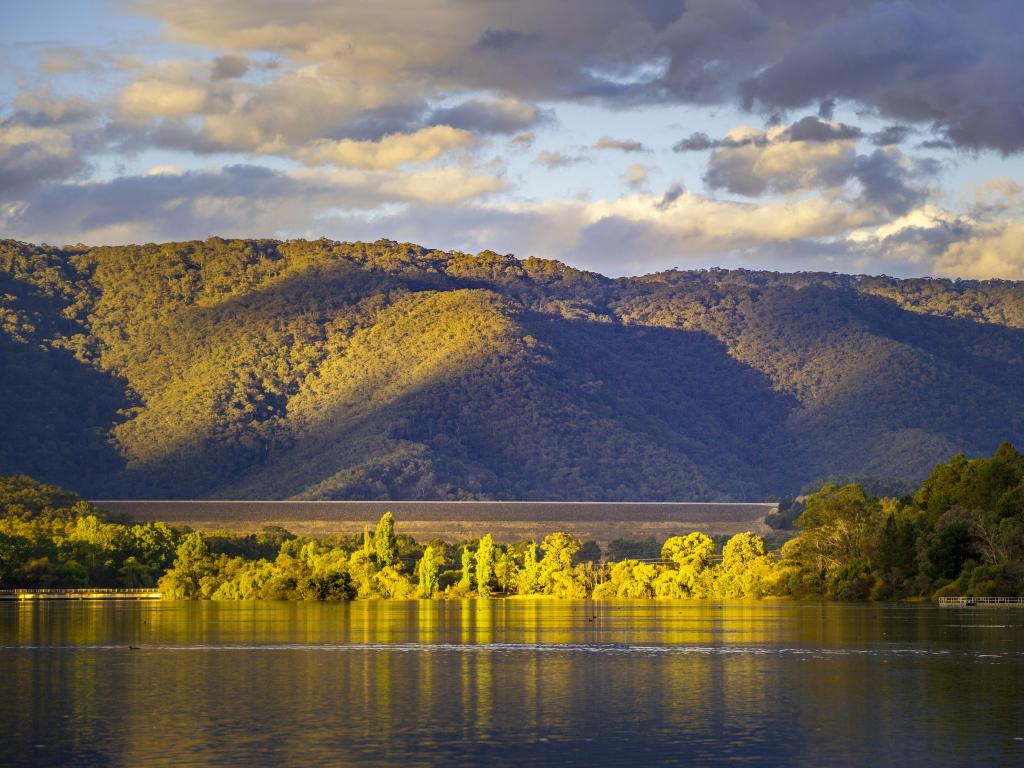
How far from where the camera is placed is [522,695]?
46406 mm

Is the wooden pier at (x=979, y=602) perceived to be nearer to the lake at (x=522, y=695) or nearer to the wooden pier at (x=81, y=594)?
the lake at (x=522, y=695)

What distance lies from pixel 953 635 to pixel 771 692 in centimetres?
2796

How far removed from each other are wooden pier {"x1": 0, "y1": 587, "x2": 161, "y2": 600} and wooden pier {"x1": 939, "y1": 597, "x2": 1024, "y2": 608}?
80800 mm

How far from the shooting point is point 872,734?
37.2 metres

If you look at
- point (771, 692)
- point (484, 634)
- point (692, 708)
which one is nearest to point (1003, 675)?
point (771, 692)

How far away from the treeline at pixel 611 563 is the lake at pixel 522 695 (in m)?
33.0

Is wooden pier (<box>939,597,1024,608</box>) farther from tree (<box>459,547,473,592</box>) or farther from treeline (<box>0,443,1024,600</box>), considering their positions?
tree (<box>459,547,473,592</box>)

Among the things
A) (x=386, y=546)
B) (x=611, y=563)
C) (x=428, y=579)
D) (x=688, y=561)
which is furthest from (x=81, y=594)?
(x=688, y=561)

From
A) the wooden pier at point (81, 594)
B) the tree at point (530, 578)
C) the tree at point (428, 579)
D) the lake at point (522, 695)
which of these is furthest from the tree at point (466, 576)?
the lake at point (522, 695)

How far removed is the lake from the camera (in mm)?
35031

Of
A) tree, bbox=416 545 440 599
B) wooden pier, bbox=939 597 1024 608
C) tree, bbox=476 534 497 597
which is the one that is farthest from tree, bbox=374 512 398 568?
wooden pier, bbox=939 597 1024 608

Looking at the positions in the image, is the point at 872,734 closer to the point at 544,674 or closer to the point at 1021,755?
the point at 1021,755

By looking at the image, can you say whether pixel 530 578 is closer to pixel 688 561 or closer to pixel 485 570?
pixel 485 570

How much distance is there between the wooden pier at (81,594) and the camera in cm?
16250
